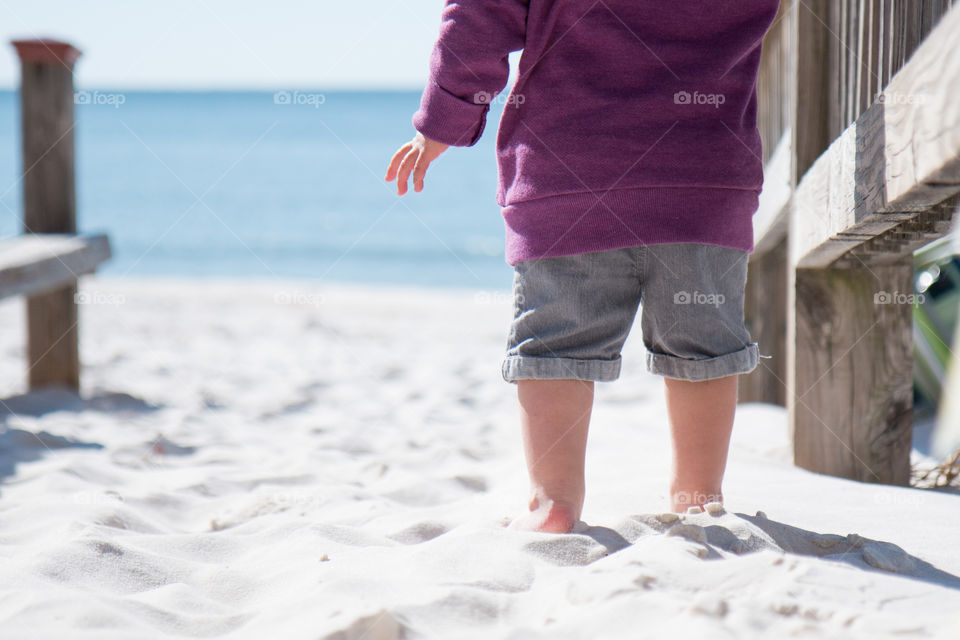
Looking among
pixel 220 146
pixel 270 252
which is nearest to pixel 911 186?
pixel 270 252

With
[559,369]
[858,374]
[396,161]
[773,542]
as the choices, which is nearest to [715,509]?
[773,542]

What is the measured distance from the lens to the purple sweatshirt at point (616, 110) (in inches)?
61.1

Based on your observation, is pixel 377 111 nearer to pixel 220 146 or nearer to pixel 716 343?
pixel 220 146

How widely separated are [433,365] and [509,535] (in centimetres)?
298

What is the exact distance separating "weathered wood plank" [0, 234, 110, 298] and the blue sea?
390mm

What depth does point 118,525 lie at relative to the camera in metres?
1.75

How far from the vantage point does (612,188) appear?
1.55 m

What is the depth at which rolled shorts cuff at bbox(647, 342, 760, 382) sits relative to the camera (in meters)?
1.58
